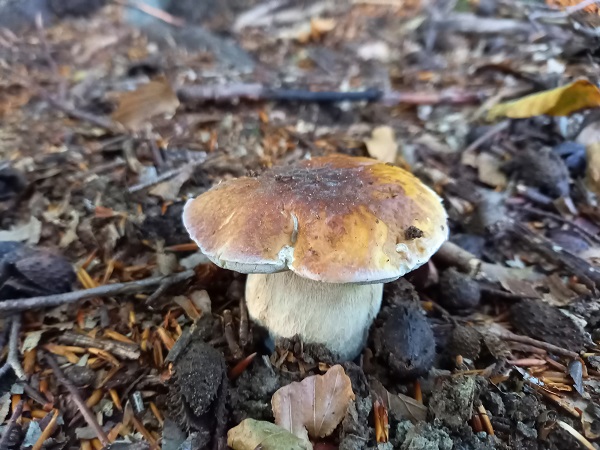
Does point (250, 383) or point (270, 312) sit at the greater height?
point (270, 312)

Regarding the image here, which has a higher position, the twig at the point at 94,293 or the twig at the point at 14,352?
the twig at the point at 94,293

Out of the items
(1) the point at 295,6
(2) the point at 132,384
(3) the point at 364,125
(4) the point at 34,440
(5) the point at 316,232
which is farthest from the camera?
(1) the point at 295,6

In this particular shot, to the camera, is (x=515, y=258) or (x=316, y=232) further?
(x=515, y=258)

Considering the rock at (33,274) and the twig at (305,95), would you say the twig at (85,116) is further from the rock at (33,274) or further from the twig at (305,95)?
the rock at (33,274)

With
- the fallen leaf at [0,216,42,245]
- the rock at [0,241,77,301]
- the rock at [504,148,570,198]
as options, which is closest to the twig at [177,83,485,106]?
the rock at [504,148,570,198]

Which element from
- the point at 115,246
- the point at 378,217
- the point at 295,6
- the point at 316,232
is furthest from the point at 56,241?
the point at 295,6

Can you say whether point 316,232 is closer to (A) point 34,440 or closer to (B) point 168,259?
(B) point 168,259

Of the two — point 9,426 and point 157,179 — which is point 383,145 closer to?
point 157,179

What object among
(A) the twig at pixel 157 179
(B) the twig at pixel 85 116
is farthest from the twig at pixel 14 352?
(B) the twig at pixel 85 116
